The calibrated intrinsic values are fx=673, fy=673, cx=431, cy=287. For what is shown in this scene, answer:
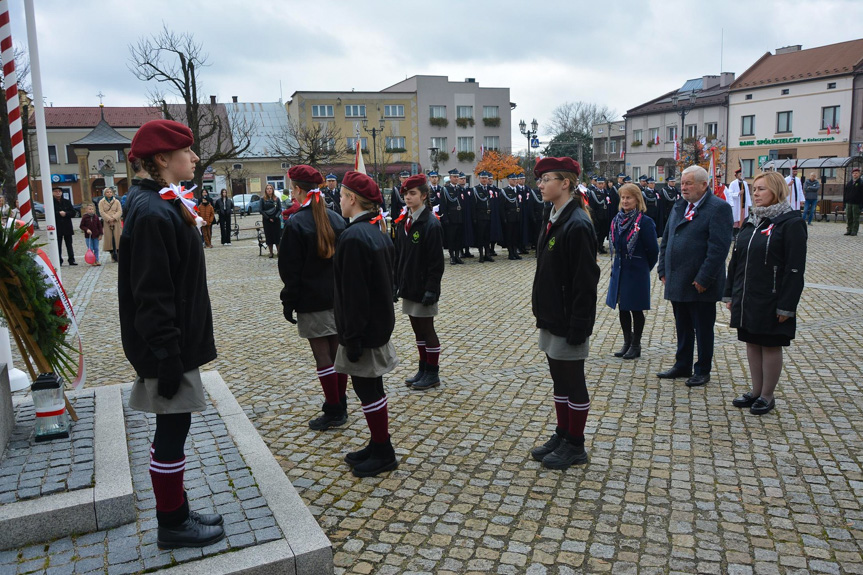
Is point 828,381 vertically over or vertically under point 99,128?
under

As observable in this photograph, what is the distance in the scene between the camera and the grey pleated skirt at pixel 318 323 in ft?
17.1

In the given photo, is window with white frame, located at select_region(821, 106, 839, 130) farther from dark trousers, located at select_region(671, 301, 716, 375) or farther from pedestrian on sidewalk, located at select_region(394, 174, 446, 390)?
pedestrian on sidewalk, located at select_region(394, 174, 446, 390)

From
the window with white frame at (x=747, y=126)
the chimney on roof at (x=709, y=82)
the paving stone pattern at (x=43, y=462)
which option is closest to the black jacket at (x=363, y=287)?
the paving stone pattern at (x=43, y=462)

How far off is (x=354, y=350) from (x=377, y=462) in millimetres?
822

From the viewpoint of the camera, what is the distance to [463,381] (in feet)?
21.4

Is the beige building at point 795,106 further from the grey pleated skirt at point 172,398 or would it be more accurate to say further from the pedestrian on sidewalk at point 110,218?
the grey pleated skirt at point 172,398

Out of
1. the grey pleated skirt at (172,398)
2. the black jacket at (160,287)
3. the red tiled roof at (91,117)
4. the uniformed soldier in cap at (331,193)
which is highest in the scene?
the red tiled roof at (91,117)

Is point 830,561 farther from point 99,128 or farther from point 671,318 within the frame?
point 99,128

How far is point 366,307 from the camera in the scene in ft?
13.7

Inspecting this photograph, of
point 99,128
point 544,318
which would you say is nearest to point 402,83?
point 99,128

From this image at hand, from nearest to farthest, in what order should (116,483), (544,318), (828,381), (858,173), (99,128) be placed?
(116,483)
(544,318)
(828,381)
(858,173)
(99,128)

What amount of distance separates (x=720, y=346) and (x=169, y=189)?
21.3 feet

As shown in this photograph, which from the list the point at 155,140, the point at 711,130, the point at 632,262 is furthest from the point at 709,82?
the point at 155,140

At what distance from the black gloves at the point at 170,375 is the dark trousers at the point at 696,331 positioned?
4.77 m
